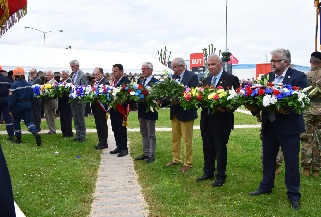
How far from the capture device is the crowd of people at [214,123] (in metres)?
5.35

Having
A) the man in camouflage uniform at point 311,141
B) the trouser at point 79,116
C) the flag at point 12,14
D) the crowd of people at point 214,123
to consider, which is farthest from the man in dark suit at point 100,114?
the flag at point 12,14

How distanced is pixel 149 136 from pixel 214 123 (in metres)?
2.35

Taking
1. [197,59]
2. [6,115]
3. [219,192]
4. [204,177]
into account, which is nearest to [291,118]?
[219,192]

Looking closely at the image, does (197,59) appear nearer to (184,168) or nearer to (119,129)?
(119,129)

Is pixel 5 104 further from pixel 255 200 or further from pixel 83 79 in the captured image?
pixel 255 200

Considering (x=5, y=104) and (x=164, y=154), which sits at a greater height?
(x=5, y=104)

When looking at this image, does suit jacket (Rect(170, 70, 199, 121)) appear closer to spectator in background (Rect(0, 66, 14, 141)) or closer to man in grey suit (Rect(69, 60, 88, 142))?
man in grey suit (Rect(69, 60, 88, 142))

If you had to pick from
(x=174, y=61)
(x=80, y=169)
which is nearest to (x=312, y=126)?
(x=174, y=61)

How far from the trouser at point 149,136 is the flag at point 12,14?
5108mm

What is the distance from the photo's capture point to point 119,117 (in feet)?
29.9

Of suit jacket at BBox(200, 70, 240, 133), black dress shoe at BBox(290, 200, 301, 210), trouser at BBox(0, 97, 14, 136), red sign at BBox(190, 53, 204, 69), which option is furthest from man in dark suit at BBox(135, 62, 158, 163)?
red sign at BBox(190, 53, 204, 69)

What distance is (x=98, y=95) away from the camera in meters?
8.91

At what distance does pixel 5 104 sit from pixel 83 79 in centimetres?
242

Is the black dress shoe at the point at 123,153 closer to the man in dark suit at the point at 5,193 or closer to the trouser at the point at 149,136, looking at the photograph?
the trouser at the point at 149,136
